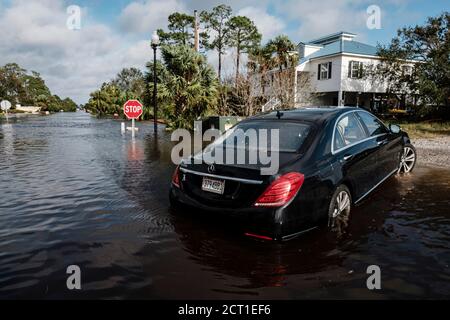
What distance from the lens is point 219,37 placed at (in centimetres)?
4328

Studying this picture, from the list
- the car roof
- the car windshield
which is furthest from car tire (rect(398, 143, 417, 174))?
the car windshield

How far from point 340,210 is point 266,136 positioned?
1.32 metres

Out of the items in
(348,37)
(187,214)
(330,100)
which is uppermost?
(348,37)

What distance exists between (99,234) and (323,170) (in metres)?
2.86

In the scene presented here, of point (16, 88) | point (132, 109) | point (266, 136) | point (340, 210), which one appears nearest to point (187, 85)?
point (132, 109)

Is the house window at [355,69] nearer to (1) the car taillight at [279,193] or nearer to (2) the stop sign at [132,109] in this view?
(2) the stop sign at [132,109]

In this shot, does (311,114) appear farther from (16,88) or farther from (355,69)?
(16,88)

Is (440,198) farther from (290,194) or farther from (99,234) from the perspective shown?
(99,234)

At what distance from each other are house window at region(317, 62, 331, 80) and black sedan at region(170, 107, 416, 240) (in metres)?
27.1

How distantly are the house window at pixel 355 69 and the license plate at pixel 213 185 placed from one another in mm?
28550

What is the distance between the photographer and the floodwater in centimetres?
314

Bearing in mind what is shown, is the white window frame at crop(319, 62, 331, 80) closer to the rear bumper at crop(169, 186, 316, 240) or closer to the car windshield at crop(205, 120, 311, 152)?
the car windshield at crop(205, 120, 311, 152)

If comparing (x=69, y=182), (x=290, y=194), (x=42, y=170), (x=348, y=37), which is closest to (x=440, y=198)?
(x=290, y=194)

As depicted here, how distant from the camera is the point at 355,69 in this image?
29312 millimetres
